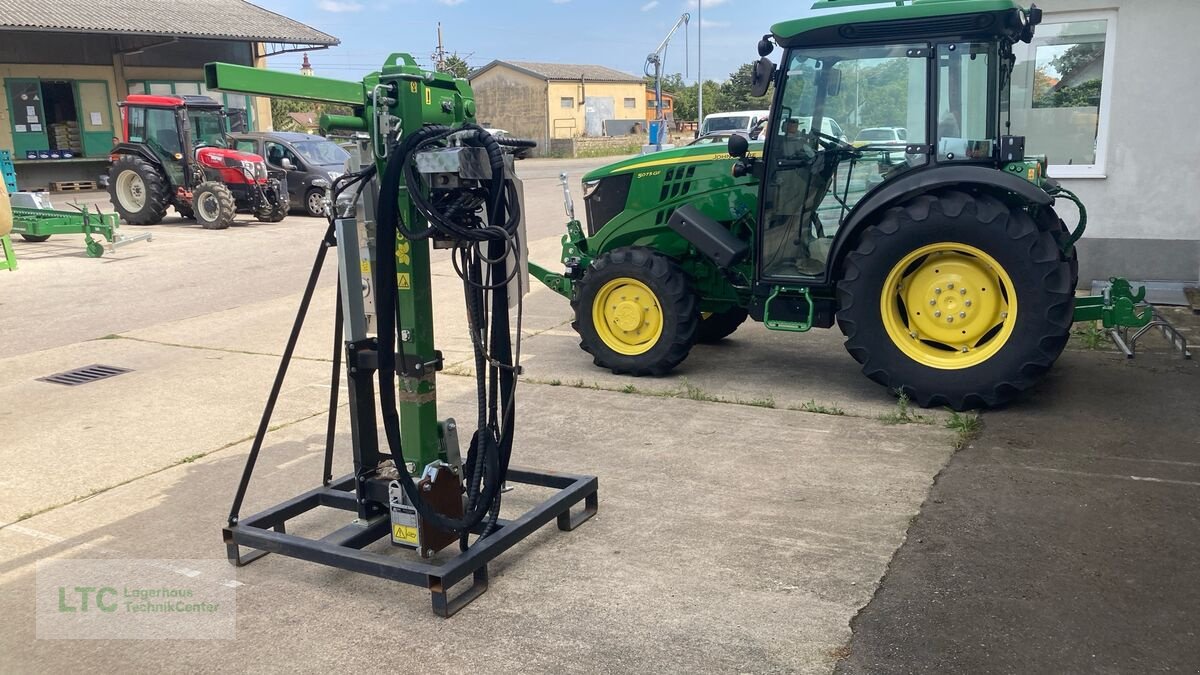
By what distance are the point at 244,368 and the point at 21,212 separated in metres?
8.69

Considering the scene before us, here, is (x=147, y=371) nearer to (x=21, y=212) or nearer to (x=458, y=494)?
(x=458, y=494)

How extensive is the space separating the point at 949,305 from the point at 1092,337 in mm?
2190

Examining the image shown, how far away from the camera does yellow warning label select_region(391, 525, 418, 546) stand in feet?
12.4

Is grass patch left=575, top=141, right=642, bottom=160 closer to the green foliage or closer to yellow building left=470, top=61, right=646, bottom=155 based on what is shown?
A: yellow building left=470, top=61, right=646, bottom=155

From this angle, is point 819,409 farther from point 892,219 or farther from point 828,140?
point 828,140

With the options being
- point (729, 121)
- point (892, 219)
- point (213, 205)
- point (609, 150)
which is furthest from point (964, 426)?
point (609, 150)

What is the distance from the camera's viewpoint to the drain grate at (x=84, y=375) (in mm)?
7016

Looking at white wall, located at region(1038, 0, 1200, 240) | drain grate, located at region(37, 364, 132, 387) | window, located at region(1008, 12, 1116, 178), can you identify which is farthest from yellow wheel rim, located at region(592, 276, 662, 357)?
white wall, located at region(1038, 0, 1200, 240)

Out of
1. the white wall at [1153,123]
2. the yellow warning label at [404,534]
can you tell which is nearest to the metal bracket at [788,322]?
the yellow warning label at [404,534]

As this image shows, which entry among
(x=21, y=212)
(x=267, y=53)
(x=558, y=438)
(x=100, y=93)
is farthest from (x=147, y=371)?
(x=267, y=53)

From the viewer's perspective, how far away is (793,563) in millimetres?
3814

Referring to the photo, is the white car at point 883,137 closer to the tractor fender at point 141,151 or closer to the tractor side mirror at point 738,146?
the tractor side mirror at point 738,146

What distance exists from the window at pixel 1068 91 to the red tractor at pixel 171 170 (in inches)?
507

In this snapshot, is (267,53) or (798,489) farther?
(267,53)
